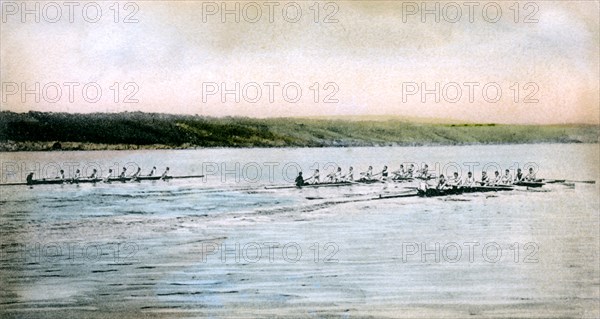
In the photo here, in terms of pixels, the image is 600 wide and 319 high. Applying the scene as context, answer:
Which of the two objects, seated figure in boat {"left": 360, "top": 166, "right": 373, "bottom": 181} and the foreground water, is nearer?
the foreground water

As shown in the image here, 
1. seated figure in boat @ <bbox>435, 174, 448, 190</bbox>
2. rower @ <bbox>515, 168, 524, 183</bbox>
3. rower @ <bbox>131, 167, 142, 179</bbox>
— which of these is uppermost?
rower @ <bbox>131, 167, 142, 179</bbox>

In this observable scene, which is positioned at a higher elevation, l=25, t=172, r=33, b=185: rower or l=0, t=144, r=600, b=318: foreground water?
l=25, t=172, r=33, b=185: rower

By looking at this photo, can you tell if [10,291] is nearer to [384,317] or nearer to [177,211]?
[177,211]

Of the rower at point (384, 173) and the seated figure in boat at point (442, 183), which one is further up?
the rower at point (384, 173)

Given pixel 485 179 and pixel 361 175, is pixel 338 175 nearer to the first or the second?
pixel 361 175

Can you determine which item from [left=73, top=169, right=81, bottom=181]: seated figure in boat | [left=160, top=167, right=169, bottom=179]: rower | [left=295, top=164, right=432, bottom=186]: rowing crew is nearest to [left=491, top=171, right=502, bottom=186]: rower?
[left=295, top=164, right=432, bottom=186]: rowing crew

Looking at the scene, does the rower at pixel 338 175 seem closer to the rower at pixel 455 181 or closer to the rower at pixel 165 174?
the rower at pixel 455 181

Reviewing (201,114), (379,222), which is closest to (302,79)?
(201,114)

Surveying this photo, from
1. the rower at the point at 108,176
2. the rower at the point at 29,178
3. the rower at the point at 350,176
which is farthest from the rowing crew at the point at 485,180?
the rower at the point at 29,178

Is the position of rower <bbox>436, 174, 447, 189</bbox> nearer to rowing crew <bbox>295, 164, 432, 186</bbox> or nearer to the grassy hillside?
rowing crew <bbox>295, 164, 432, 186</bbox>

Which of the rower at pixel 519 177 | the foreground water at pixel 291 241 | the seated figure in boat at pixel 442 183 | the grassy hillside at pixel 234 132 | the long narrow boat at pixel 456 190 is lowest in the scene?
the foreground water at pixel 291 241
